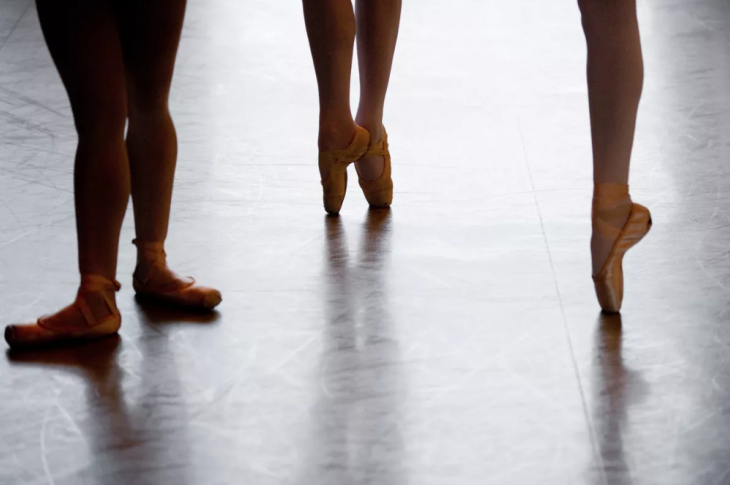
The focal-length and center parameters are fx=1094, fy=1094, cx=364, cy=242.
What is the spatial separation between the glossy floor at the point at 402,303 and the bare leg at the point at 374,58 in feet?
0.53

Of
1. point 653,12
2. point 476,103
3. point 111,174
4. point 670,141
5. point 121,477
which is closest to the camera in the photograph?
point 121,477

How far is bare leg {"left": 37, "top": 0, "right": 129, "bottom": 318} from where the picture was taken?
1.64 meters

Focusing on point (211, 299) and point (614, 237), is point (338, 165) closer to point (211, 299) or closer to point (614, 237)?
point (211, 299)

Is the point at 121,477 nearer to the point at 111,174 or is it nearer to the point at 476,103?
the point at 111,174

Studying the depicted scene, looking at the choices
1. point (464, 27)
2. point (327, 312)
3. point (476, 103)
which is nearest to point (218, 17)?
point (464, 27)

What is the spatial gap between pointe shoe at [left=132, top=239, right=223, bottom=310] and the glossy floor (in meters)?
0.04

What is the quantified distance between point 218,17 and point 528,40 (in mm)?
1102

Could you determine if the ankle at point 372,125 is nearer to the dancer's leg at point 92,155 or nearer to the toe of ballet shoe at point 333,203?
the toe of ballet shoe at point 333,203

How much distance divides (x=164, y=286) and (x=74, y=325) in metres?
0.19

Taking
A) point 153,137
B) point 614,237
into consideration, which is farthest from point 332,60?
point 614,237

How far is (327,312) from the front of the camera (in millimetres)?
1907

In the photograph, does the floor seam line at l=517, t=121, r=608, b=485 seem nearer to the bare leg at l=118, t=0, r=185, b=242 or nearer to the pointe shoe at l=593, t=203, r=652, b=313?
the pointe shoe at l=593, t=203, r=652, b=313

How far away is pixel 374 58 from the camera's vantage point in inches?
91.7

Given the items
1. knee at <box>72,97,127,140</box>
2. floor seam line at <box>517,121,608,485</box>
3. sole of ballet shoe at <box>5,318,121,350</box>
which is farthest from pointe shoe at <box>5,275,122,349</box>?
floor seam line at <box>517,121,608,485</box>
